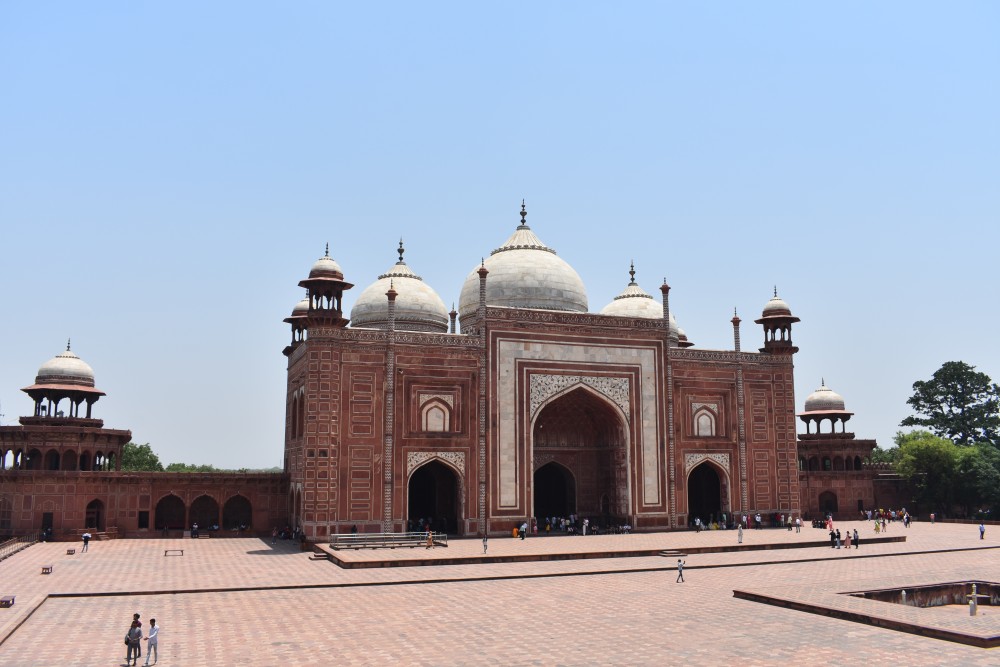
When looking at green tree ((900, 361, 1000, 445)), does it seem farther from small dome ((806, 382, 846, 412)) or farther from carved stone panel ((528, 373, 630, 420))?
carved stone panel ((528, 373, 630, 420))

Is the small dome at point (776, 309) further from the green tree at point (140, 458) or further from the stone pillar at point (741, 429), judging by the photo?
the green tree at point (140, 458)

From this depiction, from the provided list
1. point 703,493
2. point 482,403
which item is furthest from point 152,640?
point 703,493

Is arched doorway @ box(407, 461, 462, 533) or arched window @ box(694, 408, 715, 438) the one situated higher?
arched window @ box(694, 408, 715, 438)

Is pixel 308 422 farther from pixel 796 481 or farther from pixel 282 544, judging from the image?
pixel 796 481

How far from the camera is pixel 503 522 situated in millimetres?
26766

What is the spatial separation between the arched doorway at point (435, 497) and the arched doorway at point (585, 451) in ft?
9.69

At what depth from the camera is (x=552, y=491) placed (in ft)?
101

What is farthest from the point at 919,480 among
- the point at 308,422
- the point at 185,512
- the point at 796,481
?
the point at 185,512

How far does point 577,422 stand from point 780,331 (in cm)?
864

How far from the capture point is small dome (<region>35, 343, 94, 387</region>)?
30.4 metres

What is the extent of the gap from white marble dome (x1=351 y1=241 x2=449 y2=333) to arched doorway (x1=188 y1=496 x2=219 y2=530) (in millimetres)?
8112

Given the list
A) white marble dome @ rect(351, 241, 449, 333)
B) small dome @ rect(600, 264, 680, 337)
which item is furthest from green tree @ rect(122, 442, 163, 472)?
small dome @ rect(600, 264, 680, 337)

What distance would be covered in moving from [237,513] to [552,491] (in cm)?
1103

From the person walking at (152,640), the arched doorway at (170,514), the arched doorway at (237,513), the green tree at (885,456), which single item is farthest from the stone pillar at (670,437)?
the green tree at (885,456)
